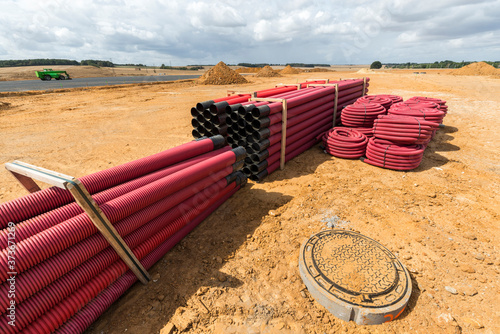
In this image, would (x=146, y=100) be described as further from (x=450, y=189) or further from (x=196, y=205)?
(x=450, y=189)

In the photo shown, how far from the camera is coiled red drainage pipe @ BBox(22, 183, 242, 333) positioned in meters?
2.60

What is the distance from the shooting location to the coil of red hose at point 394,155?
22.1 ft

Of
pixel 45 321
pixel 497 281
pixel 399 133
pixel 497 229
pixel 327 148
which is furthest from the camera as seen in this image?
pixel 327 148

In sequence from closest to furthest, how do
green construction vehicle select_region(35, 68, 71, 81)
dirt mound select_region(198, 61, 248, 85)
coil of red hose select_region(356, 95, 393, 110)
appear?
coil of red hose select_region(356, 95, 393, 110), dirt mound select_region(198, 61, 248, 85), green construction vehicle select_region(35, 68, 71, 81)

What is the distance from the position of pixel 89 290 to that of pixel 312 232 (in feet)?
12.2

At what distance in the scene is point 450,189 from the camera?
5824 mm

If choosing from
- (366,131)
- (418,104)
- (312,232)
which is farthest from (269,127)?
(418,104)

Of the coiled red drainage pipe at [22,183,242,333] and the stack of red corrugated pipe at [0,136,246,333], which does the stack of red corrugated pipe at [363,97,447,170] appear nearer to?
the stack of red corrugated pipe at [0,136,246,333]

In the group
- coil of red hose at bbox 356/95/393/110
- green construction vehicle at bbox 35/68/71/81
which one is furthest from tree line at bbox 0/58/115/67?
coil of red hose at bbox 356/95/393/110

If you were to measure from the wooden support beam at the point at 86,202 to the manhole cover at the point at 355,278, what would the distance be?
2.61 m

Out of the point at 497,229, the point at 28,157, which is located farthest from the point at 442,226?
the point at 28,157

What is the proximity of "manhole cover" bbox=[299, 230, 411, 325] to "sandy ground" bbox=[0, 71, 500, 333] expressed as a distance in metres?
0.20

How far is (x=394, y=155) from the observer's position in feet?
22.5

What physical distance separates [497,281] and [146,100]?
74.3ft
